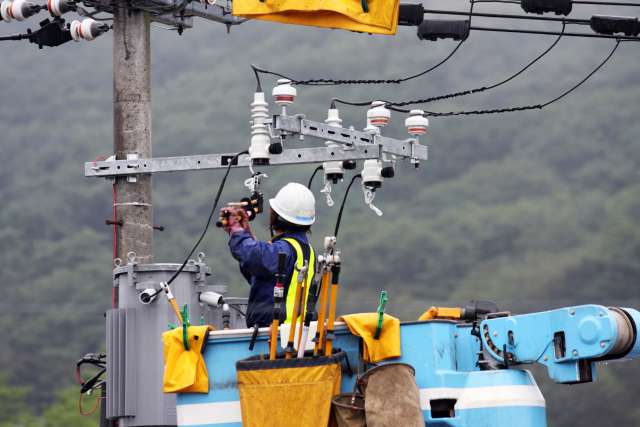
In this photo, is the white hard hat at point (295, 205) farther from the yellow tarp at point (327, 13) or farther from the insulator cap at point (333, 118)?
the insulator cap at point (333, 118)

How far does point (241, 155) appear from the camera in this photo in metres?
11.4

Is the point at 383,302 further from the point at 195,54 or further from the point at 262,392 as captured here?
the point at 195,54

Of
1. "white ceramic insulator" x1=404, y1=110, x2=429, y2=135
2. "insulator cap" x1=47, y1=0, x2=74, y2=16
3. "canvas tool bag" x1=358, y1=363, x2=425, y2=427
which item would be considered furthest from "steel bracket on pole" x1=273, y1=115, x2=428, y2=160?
"canvas tool bag" x1=358, y1=363, x2=425, y2=427

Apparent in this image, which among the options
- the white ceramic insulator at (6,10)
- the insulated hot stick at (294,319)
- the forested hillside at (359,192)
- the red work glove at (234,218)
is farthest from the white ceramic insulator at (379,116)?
the forested hillside at (359,192)

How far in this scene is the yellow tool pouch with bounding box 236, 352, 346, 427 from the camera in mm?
7793

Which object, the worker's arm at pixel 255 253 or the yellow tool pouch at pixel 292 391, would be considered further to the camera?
the worker's arm at pixel 255 253

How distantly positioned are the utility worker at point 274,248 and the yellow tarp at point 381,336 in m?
0.52

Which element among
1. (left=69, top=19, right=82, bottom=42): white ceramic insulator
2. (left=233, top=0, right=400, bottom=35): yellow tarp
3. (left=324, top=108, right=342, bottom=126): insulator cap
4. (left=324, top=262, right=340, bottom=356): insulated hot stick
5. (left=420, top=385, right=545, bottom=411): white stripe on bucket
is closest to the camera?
(left=420, top=385, right=545, bottom=411): white stripe on bucket

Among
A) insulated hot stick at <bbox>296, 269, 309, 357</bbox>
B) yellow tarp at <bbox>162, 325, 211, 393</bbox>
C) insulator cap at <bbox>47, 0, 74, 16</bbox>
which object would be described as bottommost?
yellow tarp at <bbox>162, 325, 211, 393</bbox>

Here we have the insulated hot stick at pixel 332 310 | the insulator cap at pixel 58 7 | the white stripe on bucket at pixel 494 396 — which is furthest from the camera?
the insulator cap at pixel 58 7

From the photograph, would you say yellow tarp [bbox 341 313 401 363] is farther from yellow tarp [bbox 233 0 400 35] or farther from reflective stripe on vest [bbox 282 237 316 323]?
yellow tarp [bbox 233 0 400 35]

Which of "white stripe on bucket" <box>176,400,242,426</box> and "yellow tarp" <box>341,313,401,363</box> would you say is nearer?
"yellow tarp" <box>341,313,401,363</box>

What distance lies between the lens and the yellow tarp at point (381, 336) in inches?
314

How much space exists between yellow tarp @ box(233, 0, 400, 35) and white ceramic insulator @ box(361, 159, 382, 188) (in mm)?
1192
